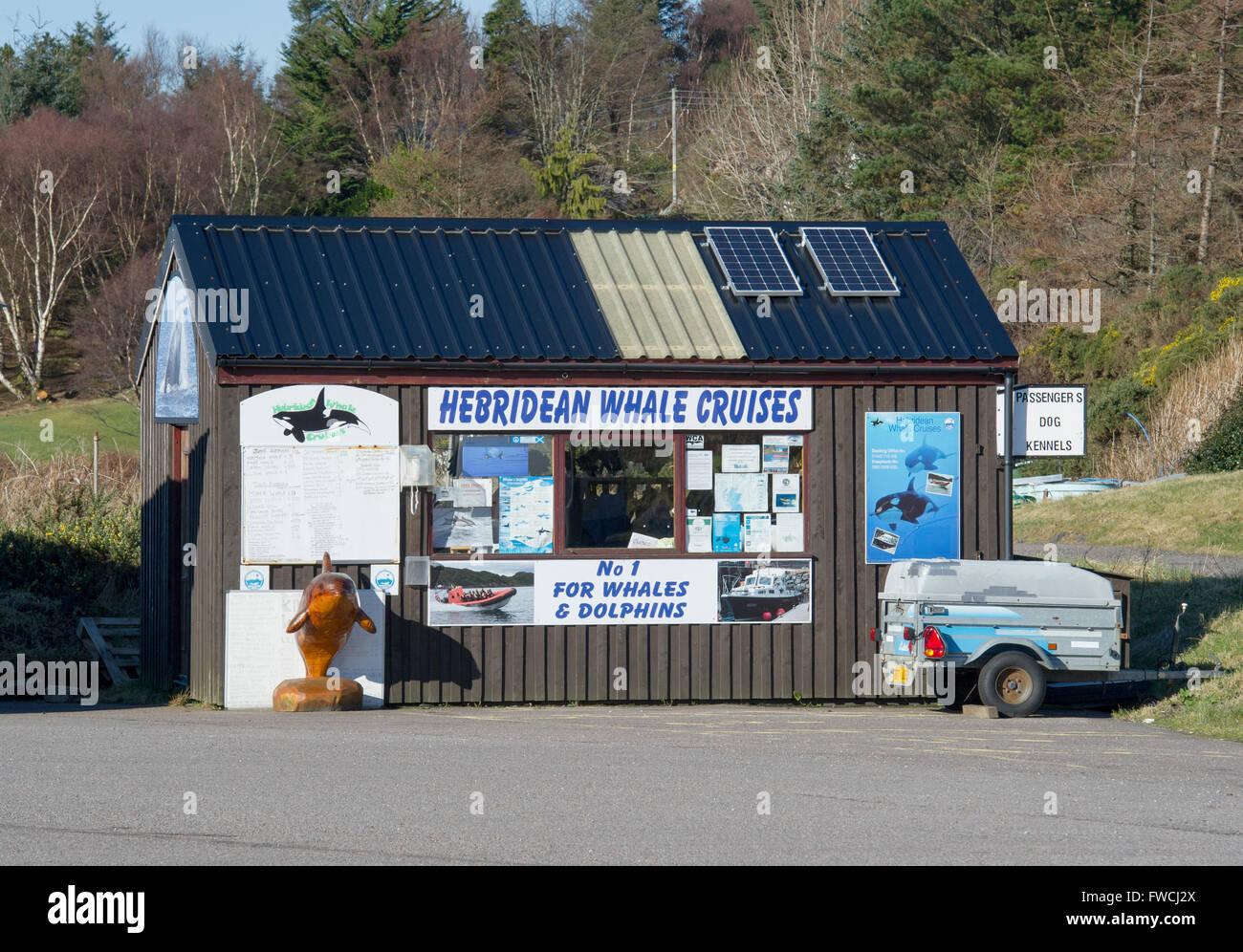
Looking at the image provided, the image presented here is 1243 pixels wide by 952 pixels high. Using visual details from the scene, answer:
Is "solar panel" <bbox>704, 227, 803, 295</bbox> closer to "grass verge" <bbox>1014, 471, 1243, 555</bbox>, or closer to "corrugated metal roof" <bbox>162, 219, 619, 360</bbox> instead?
"corrugated metal roof" <bbox>162, 219, 619, 360</bbox>

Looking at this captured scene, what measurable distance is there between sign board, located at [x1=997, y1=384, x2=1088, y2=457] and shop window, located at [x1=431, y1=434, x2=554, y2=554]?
4623mm

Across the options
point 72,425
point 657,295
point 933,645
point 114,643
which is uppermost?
point 72,425

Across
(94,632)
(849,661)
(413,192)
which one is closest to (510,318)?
(849,661)

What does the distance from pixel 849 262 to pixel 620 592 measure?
4379mm

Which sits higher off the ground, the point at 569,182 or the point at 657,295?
the point at 569,182

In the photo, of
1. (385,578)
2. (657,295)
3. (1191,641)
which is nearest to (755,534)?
(657,295)

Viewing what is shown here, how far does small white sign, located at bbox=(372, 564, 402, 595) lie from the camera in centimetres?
1370

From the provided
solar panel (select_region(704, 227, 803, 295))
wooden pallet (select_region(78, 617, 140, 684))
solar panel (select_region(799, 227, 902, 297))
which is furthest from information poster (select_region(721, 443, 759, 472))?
wooden pallet (select_region(78, 617, 140, 684))

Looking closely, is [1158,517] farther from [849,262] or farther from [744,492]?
[744,492]

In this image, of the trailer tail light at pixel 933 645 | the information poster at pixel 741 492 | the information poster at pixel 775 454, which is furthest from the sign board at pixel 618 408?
the trailer tail light at pixel 933 645

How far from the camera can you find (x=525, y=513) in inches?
551

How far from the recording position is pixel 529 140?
65.3m

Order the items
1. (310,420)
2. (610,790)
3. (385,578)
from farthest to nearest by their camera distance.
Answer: (385,578), (310,420), (610,790)

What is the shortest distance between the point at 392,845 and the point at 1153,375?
3448 centimetres
